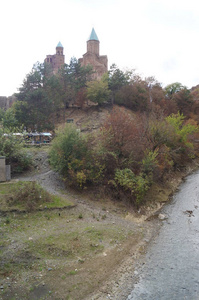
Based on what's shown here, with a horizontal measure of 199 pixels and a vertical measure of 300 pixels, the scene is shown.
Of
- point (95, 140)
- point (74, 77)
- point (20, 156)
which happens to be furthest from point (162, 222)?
point (74, 77)

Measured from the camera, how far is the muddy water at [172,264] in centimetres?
1013

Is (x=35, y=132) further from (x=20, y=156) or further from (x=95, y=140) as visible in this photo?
(x=95, y=140)

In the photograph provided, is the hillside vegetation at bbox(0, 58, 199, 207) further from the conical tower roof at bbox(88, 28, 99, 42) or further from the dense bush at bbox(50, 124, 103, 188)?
the conical tower roof at bbox(88, 28, 99, 42)

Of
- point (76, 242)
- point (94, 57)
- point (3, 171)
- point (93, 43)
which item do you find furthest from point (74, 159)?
point (93, 43)

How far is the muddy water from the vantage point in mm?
10133

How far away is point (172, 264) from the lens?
478 inches

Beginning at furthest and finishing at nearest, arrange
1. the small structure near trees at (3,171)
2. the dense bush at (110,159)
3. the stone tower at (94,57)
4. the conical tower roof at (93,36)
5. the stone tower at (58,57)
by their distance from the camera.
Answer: the stone tower at (58,57) → the conical tower roof at (93,36) → the stone tower at (94,57) → the dense bush at (110,159) → the small structure near trees at (3,171)

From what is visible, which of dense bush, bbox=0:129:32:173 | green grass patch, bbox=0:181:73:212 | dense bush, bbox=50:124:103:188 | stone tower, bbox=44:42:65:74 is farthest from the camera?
stone tower, bbox=44:42:65:74

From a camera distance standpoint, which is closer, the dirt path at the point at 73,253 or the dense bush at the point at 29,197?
the dirt path at the point at 73,253

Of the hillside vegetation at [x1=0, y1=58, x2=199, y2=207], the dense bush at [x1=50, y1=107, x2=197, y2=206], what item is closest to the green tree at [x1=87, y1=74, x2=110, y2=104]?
the hillside vegetation at [x1=0, y1=58, x2=199, y2=207]

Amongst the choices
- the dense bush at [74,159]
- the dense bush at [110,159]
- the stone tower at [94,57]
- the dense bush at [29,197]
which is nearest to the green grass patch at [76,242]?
the dense bush at [29,197]

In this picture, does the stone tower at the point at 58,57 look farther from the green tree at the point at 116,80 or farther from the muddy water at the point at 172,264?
the muddy water at the point at 172,264

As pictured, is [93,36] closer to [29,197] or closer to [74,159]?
[74,159]

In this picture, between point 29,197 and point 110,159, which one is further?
point 110,159
